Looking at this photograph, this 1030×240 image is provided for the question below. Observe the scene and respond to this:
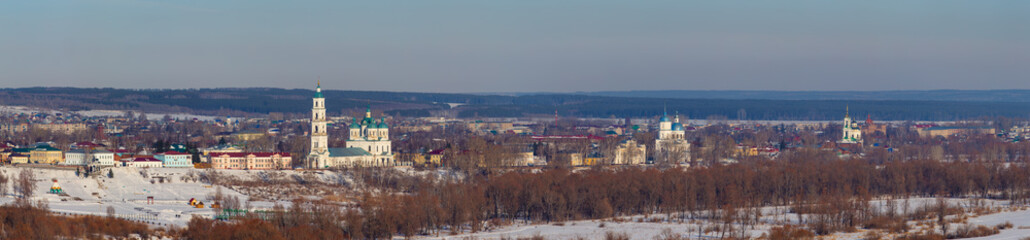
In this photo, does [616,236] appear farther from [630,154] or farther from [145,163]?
[630,154]

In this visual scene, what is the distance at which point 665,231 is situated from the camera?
42156mm

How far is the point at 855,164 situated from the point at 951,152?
93.3ft

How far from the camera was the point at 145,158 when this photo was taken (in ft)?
220

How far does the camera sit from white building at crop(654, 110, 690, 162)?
266 ft

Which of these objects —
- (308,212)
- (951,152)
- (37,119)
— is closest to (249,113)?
(37,119)

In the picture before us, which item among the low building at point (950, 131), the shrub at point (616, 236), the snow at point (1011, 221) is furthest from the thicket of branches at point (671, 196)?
the low building at point (950, 131)

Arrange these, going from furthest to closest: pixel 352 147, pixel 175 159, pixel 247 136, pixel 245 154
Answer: pixel 247 136
pixel 352 147
pixel 245 154
pixel 175 159

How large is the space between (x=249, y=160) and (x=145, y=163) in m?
6.18

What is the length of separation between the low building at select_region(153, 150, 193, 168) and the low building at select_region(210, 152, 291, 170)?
49.6 inches

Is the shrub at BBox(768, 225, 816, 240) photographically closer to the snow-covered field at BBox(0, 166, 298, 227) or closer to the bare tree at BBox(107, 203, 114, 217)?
the snow-covered field at BBox(0, 166, 298, 227)

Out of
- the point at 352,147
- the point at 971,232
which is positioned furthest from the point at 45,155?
the point at 971,232

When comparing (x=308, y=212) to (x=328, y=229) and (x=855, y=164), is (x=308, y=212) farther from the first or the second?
(x=855, y=164)

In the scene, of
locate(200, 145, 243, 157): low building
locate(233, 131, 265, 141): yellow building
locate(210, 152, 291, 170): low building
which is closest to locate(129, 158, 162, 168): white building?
locate(210, 152, 291, 170): low building

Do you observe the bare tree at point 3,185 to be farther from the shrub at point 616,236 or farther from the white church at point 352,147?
the shrub at point 616,236
